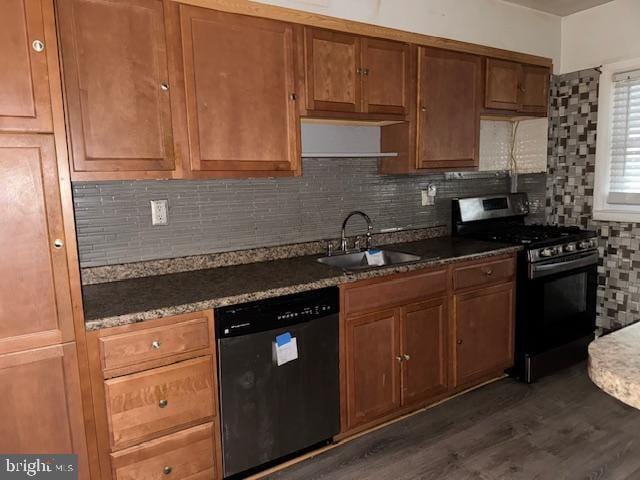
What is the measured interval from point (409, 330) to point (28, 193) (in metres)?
1.89

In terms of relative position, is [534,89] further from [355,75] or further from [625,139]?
[355,75]

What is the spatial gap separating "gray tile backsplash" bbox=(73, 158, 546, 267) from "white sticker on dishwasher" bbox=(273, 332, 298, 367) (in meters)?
0.72

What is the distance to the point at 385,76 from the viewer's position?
8.26 feet

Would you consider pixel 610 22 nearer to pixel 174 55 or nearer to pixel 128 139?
pixel 174 55

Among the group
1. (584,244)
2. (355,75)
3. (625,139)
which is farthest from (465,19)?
(584,244)

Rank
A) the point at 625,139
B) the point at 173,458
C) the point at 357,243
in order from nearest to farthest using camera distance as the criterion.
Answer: the point at 173,458, the point at 357,243, the point at 625,139

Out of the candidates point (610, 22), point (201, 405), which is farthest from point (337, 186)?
point (610, 22)

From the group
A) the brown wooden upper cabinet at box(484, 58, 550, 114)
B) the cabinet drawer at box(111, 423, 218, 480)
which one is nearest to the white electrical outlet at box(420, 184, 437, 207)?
the brown wooden upper cabinet at box(484, 58, 550, 114)

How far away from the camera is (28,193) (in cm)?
150

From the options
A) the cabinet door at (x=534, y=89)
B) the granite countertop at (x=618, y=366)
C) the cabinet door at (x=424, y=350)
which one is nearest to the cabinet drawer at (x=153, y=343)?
the cabinet door at (x=424, y=350)

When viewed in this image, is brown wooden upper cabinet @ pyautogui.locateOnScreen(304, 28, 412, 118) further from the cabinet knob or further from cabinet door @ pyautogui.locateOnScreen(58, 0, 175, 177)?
the cabinet knob

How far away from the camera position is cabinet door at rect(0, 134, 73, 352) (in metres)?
1.48

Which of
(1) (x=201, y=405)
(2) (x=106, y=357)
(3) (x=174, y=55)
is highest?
(3) (x=174, y=55)

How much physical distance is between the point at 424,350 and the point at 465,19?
7.16 feet
